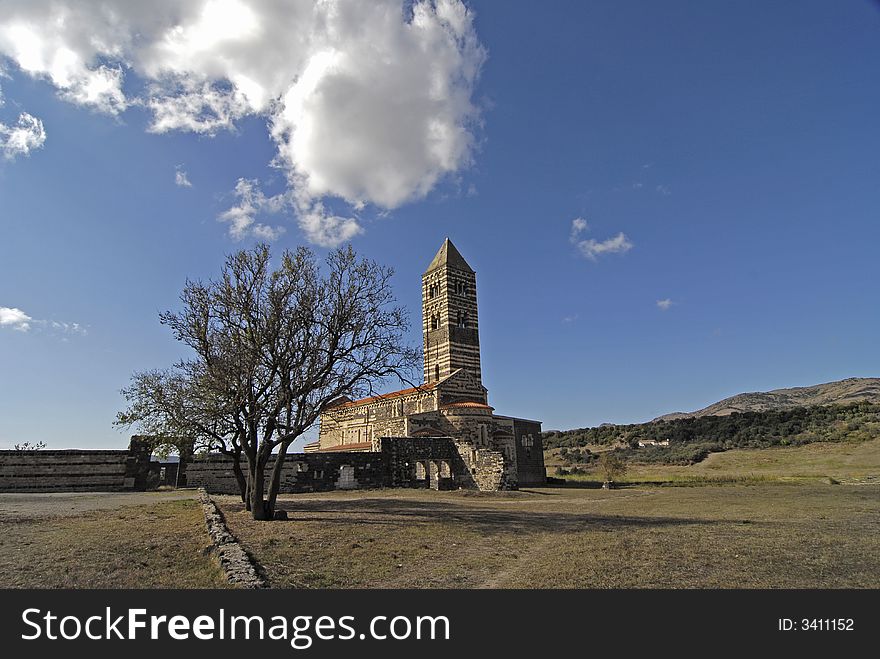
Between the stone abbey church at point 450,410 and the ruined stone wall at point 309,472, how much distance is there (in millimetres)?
1629

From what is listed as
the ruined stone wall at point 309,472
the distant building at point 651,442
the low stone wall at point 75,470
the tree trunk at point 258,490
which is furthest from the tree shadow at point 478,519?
the distant building at point 651,442

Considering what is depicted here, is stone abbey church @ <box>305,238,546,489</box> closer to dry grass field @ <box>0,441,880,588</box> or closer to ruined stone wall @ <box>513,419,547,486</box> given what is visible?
ruined stone wall @ <box>513,419,547,486</box>

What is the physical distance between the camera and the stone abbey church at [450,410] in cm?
3504

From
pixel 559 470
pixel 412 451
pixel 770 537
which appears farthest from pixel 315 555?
pixel 559 470

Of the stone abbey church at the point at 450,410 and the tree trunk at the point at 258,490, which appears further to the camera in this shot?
the stone abbey church at the point at 450,410

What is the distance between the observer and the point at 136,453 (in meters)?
24.2

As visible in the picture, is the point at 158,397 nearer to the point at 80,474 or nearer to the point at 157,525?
the point at 157,525

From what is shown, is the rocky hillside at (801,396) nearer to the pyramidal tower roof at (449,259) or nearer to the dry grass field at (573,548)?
the pyramidal tower roof at (449,259)

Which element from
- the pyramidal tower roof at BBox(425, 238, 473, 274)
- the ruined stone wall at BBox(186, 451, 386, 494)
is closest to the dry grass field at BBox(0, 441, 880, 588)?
the ruined stone wall at BBox(186, 451, 386, 494)

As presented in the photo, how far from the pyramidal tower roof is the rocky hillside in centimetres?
4998

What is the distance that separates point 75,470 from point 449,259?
119ft

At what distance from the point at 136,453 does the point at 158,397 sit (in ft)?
36.6

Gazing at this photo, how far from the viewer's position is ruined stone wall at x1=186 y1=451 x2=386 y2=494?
25438mm

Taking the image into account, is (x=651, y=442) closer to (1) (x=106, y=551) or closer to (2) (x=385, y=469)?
(2) (x=385, y=469)
